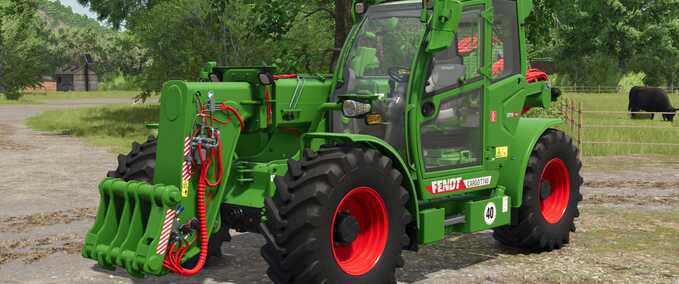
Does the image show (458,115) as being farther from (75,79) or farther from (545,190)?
(75,79)

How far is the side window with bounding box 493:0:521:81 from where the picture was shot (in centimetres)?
827

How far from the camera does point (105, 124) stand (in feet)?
102

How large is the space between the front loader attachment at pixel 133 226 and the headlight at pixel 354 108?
1513mm

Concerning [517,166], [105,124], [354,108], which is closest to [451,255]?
[517,166]

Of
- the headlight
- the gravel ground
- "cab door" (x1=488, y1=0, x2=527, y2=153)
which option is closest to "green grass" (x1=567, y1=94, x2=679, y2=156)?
the gravel ground

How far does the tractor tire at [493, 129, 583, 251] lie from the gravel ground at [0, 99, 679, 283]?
0.55ft

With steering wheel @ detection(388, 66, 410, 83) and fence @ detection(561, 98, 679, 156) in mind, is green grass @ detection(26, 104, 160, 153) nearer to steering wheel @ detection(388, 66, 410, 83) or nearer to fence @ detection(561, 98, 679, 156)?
fence @ detection(561, 98, 679, 156)

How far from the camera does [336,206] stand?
20.6 feet

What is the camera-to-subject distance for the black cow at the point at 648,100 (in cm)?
3730

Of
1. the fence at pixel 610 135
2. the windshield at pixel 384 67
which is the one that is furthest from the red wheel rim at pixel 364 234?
the fence at pixel 610 135

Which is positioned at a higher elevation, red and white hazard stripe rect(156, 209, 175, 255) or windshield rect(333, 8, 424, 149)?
windshield rect(333, 8, 424, 149)

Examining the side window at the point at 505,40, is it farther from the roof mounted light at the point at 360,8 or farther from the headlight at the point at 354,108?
the headlight at the point at 354,108

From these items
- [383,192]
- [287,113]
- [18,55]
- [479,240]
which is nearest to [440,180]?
[383,192]

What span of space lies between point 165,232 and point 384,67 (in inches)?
100.0
